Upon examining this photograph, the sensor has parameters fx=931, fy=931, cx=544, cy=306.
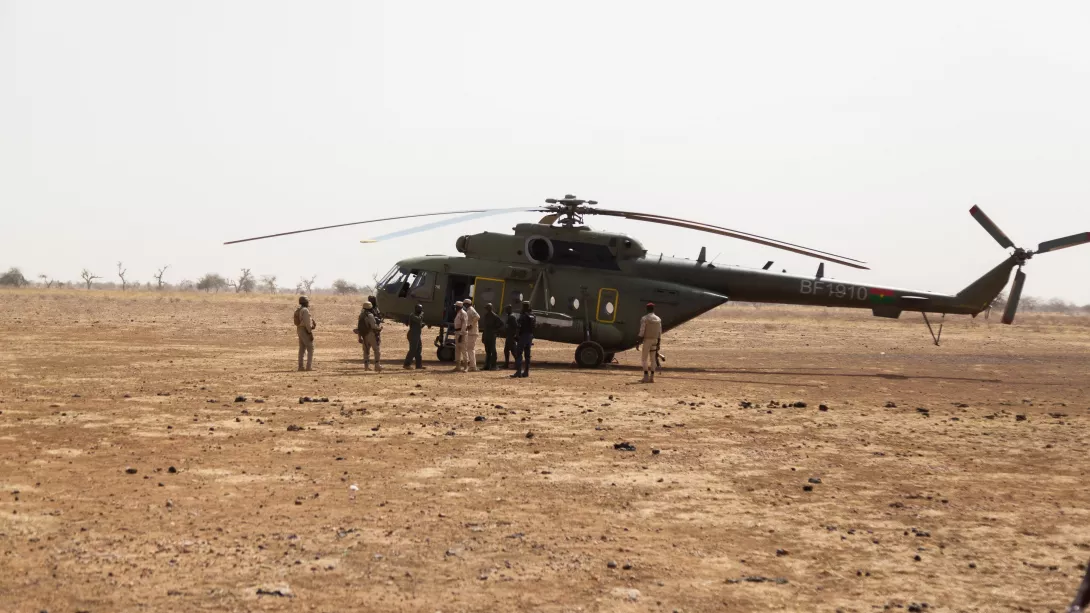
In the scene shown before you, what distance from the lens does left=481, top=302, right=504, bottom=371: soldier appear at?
20.4 metres

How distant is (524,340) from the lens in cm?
1894

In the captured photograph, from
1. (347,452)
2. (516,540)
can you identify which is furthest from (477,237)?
(516,540)

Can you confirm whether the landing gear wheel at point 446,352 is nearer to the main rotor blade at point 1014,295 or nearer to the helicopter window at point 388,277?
the helicopter window at point 388,277

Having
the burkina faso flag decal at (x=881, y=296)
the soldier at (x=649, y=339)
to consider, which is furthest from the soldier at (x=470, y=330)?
the burkina faso flag decal at (x=881, y=296)

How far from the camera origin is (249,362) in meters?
21.9

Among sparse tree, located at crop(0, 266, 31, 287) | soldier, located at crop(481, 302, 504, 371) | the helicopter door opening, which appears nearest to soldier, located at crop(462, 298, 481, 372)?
soldier, located at crop(481, 302, 504, 371)

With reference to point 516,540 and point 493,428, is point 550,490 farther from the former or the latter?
point 493,428

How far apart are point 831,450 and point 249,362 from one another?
592 inches

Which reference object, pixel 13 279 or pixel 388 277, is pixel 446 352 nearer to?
pixel 388 277

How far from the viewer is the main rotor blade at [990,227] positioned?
20547 millimetres

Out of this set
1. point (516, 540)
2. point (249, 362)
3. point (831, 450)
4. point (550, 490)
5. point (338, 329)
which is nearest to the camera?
point (516, 540)

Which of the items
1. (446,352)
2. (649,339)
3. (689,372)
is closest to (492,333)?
(446,352)

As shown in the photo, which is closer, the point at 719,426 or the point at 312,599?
the point at 312,599

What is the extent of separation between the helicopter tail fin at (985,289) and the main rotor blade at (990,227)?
1.51 feet
